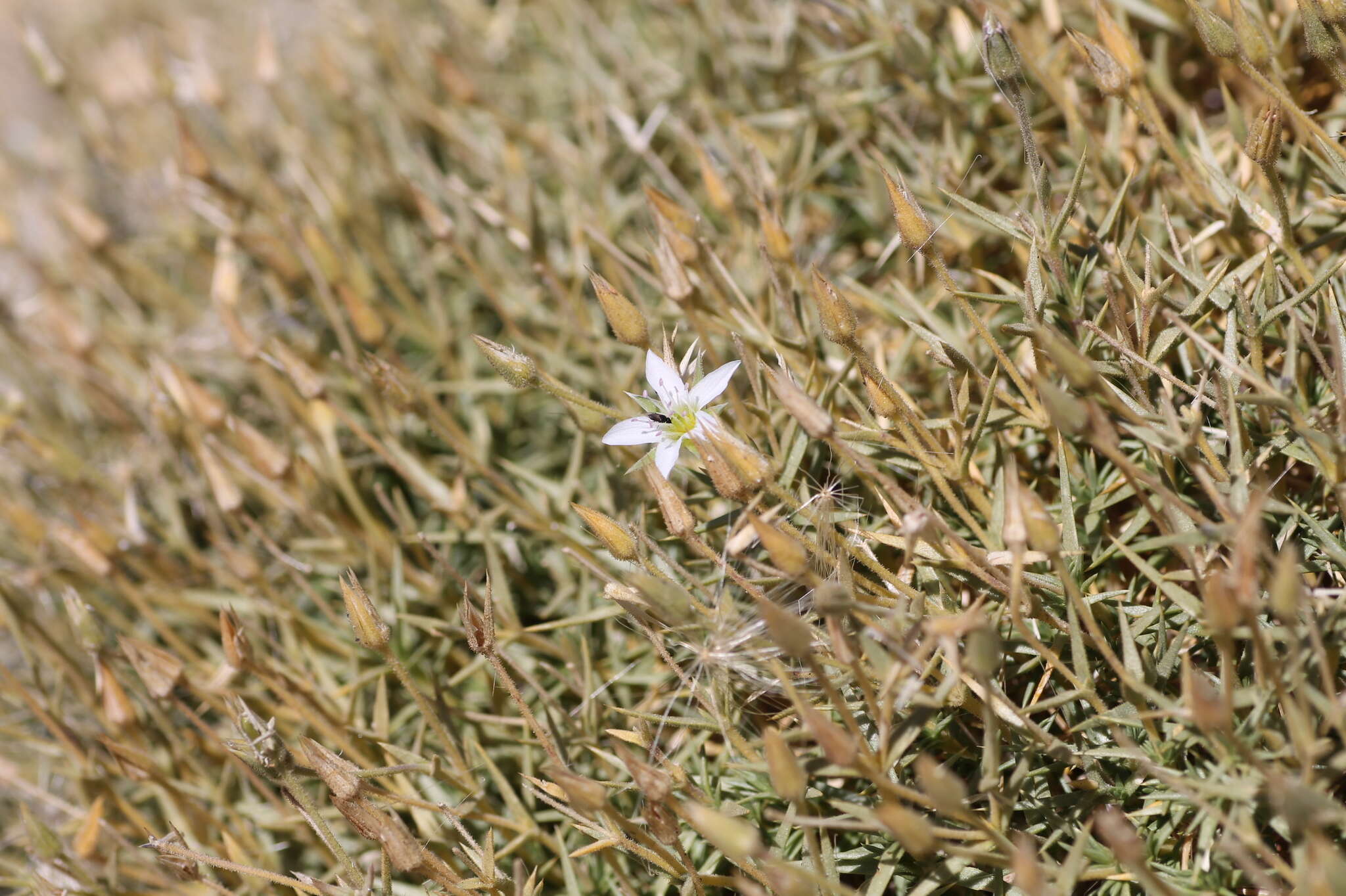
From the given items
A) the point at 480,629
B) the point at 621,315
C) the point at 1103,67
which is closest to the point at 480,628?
the point at 480,629

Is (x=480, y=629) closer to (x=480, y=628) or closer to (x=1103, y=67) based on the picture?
(x=480, y=628)

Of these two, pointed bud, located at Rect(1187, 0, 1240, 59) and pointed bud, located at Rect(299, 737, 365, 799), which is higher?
pointed bud, located at Rect(1187, 0, 1240, 59)

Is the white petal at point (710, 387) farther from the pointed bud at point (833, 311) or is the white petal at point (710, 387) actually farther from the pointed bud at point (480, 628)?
the pointed bud at point (480, 628)

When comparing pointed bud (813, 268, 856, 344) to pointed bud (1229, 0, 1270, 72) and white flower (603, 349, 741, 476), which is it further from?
pointed bud (1229, 0, 1270, 72)

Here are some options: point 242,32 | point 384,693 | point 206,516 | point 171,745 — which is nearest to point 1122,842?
point 384,693

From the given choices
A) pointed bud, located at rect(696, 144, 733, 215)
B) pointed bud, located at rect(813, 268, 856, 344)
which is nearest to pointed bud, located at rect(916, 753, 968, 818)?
pointed bud, located at rect(813, 268, 856, 344)

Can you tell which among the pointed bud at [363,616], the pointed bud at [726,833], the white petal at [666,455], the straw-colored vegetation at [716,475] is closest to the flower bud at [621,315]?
the straw-colored vegetation at [716,475]
